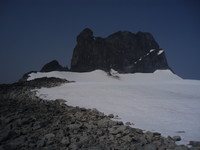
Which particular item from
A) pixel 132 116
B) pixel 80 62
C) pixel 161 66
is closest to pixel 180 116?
pixel 132 116

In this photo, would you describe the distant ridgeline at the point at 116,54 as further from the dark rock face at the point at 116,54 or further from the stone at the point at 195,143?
the stone at the point at 195,143

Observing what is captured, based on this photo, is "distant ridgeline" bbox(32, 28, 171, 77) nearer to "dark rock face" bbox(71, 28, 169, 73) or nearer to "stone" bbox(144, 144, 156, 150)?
"dark rock face" bbox(71, 28, 169, 73)

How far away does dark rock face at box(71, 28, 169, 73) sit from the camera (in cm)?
8931

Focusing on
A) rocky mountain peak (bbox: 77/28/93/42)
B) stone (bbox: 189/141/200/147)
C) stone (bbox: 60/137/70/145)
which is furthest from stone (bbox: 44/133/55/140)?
rocky mountain peak (bbox: 77/28/93/42)

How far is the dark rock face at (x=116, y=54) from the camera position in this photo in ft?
293

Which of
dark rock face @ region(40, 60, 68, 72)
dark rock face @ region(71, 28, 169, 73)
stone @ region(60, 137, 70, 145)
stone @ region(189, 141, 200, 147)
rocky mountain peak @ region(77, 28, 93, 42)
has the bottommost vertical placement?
stone @ region(189, 141, 200, 147)

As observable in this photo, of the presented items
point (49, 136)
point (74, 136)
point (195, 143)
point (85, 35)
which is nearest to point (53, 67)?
point (85, 35)

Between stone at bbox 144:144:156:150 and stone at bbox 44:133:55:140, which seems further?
stone at bbox 44:133:55:140

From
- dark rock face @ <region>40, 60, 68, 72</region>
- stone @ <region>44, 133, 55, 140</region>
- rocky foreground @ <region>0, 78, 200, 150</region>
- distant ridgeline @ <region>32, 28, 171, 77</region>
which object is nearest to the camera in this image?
rocky foreground @ <region>0, 78, 200, 150</region>

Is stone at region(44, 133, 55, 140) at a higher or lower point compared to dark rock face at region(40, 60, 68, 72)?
lower

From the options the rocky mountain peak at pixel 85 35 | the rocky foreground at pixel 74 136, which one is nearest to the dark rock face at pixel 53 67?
the rocky mountain peak at pixel 85 35

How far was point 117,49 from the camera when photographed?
95.3 m

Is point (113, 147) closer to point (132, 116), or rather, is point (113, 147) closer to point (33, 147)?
point (33, 147)

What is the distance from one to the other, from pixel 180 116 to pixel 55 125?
616cm
